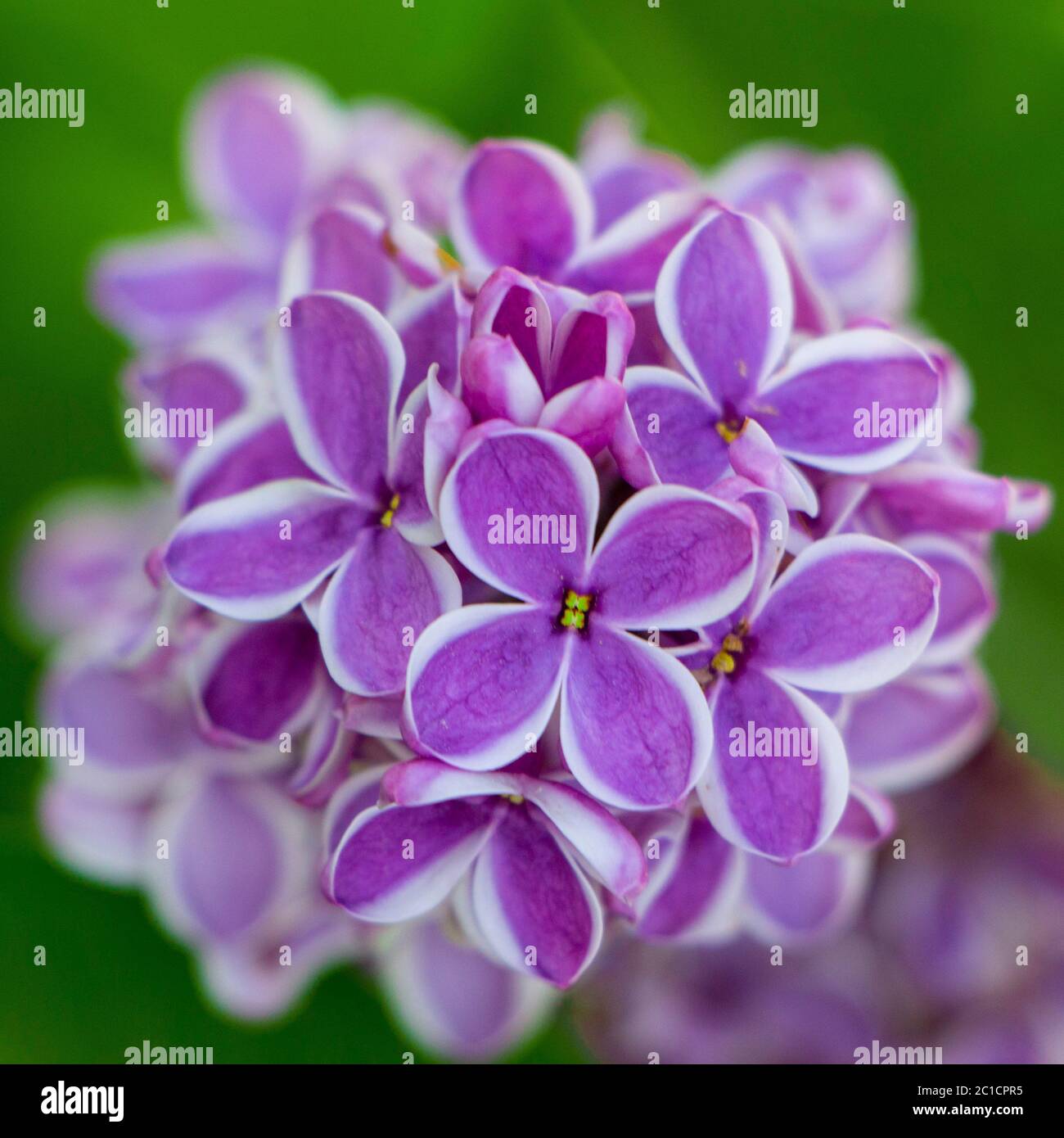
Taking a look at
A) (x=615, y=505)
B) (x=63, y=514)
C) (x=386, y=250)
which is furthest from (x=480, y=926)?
(x=63, y=514)

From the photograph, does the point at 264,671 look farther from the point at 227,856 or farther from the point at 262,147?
the point at 262,147

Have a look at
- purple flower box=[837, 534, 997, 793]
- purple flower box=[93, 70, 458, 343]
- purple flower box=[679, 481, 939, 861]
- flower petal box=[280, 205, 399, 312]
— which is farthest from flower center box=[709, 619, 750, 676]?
purple flower box=[93, 70, 458, 343]

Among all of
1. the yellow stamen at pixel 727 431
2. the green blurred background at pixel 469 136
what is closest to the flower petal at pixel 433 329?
the yellow stamen at pixel 727 431

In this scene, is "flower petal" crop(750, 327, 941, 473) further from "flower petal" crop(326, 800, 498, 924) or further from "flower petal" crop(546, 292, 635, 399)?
"flower petal" crop(326, 800, 498, 924)

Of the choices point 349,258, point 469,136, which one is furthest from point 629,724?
point 469,136

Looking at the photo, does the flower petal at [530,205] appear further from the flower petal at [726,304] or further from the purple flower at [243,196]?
the purple flower at [243,196]

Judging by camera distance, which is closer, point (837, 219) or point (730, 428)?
point (730, 428)
